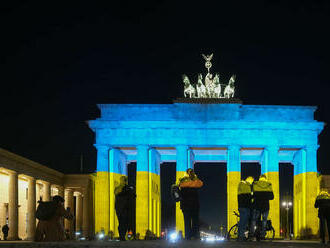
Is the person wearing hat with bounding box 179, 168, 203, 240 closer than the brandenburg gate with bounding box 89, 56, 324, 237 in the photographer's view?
Yes

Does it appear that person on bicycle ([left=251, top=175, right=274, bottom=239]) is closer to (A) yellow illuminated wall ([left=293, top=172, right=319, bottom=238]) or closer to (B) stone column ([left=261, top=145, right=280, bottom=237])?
(B) stone column ([left=261, top=145, right=280, bottom=237])

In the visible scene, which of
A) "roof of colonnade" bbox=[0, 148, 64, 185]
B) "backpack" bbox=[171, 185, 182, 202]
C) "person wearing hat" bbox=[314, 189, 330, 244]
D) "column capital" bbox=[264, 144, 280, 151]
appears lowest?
"person wearing hat" bbox=[314, 189, 330, 244]

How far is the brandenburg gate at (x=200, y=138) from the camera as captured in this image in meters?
68.8

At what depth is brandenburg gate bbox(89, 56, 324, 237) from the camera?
68.8m

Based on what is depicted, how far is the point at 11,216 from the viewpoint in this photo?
60219mm

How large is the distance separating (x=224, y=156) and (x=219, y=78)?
417 inches

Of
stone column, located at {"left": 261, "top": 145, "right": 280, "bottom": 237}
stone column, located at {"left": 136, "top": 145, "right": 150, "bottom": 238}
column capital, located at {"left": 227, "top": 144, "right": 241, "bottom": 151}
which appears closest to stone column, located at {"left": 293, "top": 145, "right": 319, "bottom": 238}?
stone column, located at {"left": 261, "top": 145, "right": 280, "bottom": 237}

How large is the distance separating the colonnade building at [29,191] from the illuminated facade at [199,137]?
21.7ft

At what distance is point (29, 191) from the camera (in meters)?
68.6

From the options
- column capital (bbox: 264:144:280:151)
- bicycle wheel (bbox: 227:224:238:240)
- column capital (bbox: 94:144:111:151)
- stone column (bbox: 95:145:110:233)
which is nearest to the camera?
bicycle wheel (bbox: 227:224:238:240)

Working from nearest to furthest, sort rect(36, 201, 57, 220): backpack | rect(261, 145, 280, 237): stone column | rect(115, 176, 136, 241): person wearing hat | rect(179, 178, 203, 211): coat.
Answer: rect(36, 201, 57, 220): backpack < rect(179, 178, 203, 211): coat < rect(115, 176, 136, 241): person wearing hat < rect(261, 145, 280, 237): stone column

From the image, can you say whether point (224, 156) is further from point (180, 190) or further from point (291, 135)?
point (180, 190)

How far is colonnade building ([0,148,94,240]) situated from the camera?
60.2 metres

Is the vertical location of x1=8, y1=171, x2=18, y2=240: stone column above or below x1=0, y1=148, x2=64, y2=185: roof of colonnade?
below
